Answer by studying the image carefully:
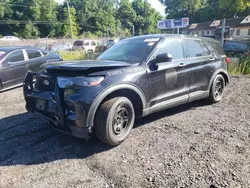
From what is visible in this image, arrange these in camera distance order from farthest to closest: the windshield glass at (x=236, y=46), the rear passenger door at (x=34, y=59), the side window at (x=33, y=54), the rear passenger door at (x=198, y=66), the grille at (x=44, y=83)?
the windshield glass at (x=236, y=46) < the side window at (x=33, y=54) < the rear passenger door at (x=34, y=59) < the rear passenger door at (x=198, y=66) < the grille at (x=44, y=83)

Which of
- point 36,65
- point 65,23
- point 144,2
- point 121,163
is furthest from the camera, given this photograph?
point 144,2

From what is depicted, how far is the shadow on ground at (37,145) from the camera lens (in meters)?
3.18

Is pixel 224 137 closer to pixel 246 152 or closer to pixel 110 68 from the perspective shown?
pixel 246 152

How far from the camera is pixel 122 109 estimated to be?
135 inches

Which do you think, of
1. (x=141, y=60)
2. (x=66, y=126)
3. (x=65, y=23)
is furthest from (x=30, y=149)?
(x=65, y=23)

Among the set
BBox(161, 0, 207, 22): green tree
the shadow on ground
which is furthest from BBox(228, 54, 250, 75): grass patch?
BBox(161, 0, 207, 22): green tree

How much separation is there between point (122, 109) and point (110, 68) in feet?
2.11

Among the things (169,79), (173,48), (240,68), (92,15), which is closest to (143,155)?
(169,79)

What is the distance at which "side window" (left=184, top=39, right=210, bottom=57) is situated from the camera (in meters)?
4.58

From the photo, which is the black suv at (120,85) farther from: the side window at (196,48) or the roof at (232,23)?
the roof at (232,23)

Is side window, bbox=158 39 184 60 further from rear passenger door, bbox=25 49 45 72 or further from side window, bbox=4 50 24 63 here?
side window, bbox=4 50 24 63

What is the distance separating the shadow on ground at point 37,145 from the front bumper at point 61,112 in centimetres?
34

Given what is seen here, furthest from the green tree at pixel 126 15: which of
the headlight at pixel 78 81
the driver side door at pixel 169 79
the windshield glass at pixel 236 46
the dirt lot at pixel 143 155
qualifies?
the headlight at pixel 78 81

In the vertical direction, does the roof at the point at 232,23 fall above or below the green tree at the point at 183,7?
below
